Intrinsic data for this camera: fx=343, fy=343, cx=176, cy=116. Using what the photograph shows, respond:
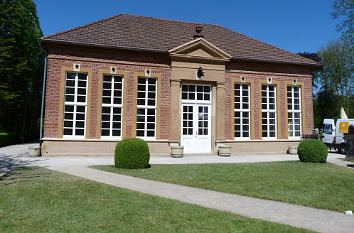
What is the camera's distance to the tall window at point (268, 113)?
2083 cm

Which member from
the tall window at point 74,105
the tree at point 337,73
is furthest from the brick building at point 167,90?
the tree at point 337,73

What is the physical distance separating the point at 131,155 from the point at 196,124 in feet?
24.7

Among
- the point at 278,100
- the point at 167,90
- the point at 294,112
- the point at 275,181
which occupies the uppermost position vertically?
the point at 167,90

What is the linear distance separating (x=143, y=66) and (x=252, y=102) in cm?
687

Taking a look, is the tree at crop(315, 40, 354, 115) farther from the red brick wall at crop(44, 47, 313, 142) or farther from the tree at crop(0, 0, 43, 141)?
the tree at crop(0, 0, 43, 141)

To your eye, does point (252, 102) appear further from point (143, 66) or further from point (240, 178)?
point (240, 178)

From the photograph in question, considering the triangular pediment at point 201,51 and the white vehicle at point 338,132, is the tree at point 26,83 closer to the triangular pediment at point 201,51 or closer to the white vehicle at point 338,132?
the triangular pediment at point 201,51

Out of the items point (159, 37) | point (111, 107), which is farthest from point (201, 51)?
point (111, 107)

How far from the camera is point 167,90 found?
19.0m

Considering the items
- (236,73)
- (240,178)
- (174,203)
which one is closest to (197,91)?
(236,73)

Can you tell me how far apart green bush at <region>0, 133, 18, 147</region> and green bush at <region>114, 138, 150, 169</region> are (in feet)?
57.9

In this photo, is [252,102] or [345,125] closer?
[252,102]

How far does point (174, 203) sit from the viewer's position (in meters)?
7.24

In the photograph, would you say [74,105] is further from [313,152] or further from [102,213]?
[102,213]
